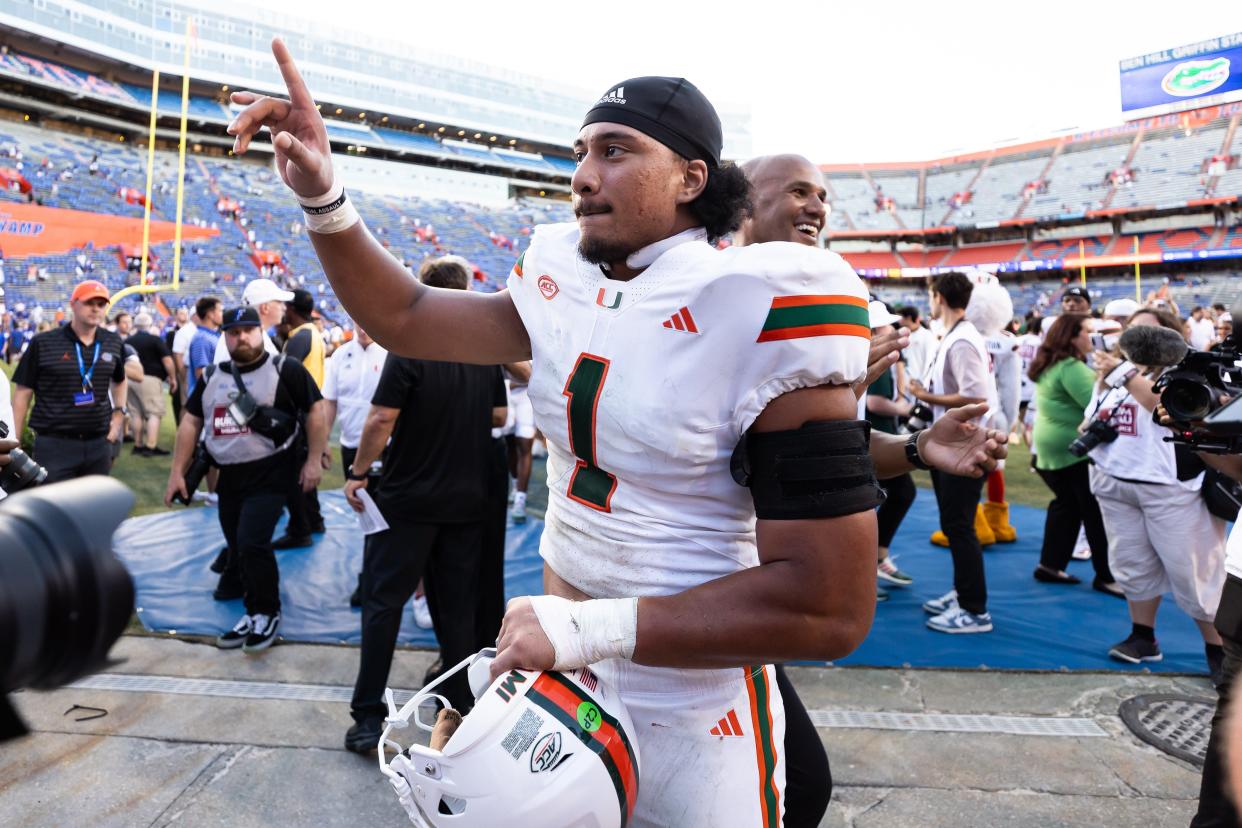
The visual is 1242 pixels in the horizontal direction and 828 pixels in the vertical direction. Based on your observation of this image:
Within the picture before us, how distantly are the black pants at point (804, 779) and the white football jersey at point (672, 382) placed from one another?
2.71ft

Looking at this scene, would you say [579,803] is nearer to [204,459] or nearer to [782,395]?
[782,395]

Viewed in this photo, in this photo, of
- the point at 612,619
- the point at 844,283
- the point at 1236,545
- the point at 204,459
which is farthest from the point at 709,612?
the point at 204,459

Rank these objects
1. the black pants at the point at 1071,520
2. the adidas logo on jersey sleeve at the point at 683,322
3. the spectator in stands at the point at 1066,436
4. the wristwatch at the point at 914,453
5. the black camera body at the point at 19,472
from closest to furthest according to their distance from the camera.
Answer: the adidas logo on jersey sleeve at the point at 683,322 → the wristwatch at the point at 914,453 → the black camera body at the point at 19,472 → the spectator in stands at the point at 1066,436 → the black pants at the point at 1071,520

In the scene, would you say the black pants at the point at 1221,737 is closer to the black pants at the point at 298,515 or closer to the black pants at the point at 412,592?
the black pants at the point at 412,592

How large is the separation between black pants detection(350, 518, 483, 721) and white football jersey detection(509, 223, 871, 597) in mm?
2362

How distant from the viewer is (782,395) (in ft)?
4.52

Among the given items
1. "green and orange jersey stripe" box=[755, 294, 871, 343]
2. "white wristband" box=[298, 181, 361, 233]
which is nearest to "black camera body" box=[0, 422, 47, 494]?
"white wristband" box=[298, 181, 361, 233]

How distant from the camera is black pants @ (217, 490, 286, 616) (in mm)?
4742

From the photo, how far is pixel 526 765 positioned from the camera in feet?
3.96

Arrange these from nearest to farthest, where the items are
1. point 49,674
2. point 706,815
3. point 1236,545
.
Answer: point 49,674 < point 706,815 < point 1236,545

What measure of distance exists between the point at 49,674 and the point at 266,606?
14.2 feet

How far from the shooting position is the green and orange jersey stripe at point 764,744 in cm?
157

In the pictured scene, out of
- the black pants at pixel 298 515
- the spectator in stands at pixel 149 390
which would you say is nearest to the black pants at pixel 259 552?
the black pants at pixel 298 515

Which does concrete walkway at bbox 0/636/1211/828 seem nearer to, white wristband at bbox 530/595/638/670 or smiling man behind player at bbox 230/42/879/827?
smiling man behind player at bbox 230/42/879/827
